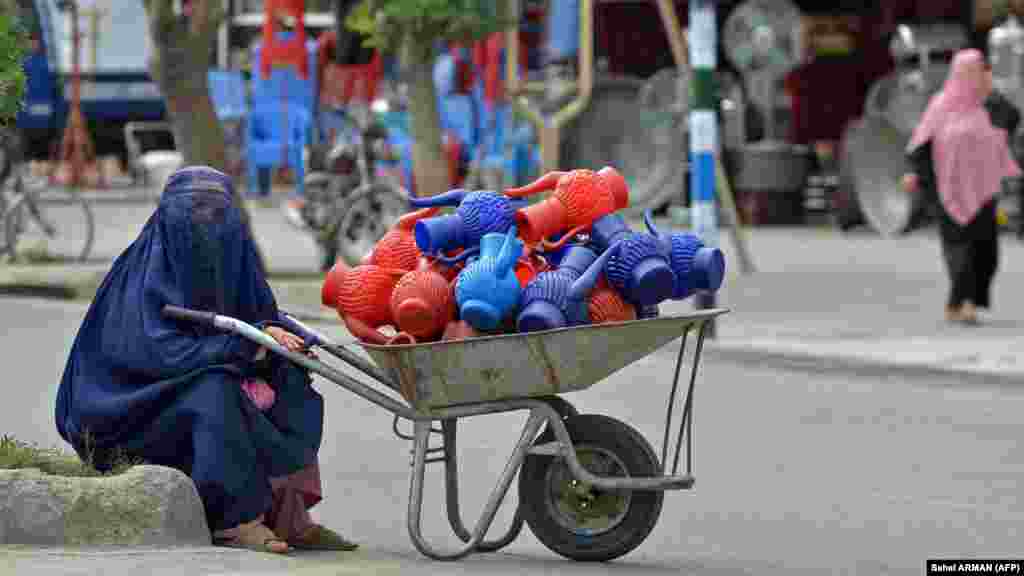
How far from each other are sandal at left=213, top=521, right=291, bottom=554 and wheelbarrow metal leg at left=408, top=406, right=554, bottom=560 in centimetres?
39

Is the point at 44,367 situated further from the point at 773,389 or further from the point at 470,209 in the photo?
the point at 470,209

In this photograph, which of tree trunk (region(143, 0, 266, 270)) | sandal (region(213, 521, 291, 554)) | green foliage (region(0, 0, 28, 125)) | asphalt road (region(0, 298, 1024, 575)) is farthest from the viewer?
tree trunk (region(143, 0, 266, 270))

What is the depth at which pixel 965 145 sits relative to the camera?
58.3 ft

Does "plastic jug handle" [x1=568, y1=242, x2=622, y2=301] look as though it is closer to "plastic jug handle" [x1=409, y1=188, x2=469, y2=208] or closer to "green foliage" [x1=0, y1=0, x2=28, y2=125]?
"plastic jug handle" [x1=409, y1=188, x2=469, y2=208]

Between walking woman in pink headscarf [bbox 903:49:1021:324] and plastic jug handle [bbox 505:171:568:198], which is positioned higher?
plastic jug handle [bbox 505:171:568:198]

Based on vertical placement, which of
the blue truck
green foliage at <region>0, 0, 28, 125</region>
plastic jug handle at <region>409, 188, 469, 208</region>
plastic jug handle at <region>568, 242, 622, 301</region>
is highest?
green foliage at <region>0, 0, 28, 125</region>

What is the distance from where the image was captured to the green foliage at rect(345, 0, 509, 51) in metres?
19.5

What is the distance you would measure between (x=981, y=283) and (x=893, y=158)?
352 inches

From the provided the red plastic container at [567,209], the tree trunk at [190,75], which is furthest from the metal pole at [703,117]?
the red plastic container at [567,209]

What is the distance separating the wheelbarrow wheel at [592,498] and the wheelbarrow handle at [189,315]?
1.03m

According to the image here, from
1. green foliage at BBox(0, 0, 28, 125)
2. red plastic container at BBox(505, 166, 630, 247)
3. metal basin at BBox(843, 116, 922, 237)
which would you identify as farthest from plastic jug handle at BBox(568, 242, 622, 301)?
metal basin at BBox(843, 116, 922, 237)

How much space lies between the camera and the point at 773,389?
14477 millimetres

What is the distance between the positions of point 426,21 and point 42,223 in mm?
4506

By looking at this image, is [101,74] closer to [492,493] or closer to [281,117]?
[281,117]
